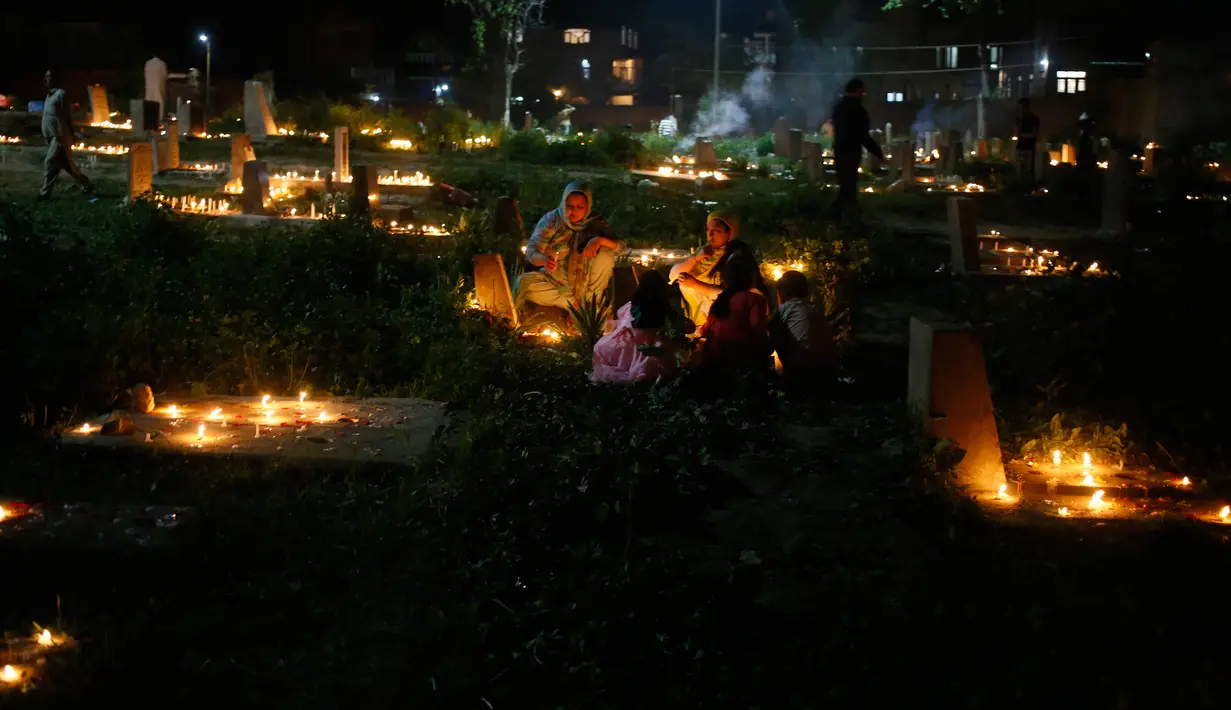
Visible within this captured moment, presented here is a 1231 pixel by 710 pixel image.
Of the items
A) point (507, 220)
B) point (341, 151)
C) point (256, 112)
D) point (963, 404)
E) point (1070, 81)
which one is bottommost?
point (963, 404)

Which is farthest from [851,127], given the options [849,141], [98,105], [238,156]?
[98,105]

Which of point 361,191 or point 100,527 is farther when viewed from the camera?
point 361,191

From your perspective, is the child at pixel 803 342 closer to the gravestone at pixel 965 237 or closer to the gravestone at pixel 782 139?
the gravestone at pixel 965 237

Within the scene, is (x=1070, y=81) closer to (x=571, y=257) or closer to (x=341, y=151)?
(x=341, y=151)

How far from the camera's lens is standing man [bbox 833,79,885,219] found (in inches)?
637

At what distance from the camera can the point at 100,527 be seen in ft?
18.6

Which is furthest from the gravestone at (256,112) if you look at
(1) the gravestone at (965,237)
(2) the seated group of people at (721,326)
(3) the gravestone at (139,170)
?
(2) the seated group of people at (721,326)

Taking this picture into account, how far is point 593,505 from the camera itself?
20.2 ft

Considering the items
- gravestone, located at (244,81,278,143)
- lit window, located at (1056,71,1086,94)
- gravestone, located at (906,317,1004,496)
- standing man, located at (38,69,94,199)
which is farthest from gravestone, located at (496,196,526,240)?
lit window, located at (1056,71,1086,94)

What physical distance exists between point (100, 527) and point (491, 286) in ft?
17.4

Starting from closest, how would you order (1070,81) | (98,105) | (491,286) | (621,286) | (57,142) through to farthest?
(621,286), (491,286), (57,142), (98,105), (1070,81)

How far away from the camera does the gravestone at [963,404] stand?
672 centimetres

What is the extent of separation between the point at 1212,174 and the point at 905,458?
20541 mm

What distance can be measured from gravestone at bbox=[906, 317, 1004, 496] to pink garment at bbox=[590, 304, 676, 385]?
2410mm
